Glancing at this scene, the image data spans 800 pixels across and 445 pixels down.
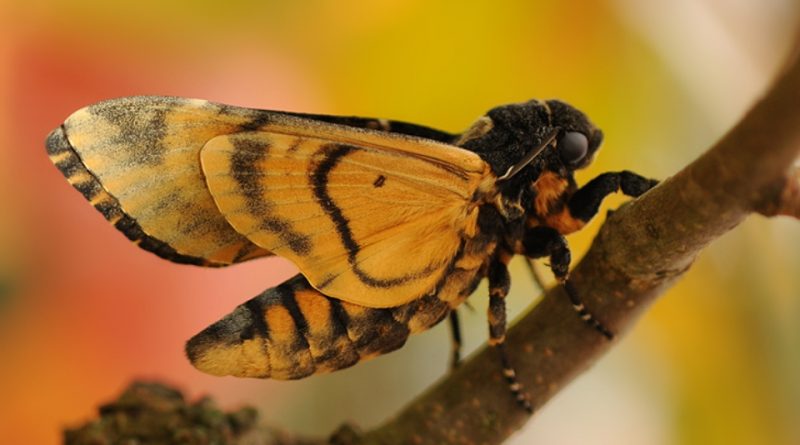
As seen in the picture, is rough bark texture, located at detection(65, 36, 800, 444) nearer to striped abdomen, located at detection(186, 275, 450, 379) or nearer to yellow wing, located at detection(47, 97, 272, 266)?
striped abdomen, located at detection(186, 275, 450, 379)

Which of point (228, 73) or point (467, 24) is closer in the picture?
point (467, 24)

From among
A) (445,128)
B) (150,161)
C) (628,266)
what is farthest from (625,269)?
(445,128)

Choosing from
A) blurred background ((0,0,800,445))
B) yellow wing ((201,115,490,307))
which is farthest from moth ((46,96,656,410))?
blurred background ((0,0,800,445))

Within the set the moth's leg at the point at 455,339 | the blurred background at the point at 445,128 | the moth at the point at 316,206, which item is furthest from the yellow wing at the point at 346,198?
the blurred background at the point at 445,128

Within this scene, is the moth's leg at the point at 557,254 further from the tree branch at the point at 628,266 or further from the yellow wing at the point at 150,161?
the yellow wing at the point at 150,161

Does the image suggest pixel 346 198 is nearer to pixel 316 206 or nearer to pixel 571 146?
pixel 316 206

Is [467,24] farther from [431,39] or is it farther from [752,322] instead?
[752,322]

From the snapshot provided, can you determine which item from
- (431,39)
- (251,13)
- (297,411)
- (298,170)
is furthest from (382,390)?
(298,170)
